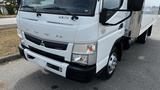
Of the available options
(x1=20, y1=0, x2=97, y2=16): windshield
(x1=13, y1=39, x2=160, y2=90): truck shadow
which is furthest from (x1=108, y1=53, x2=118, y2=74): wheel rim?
(x1=20, y1=0, x2=97, y2=16): windshield

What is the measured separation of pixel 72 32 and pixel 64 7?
49 centimetres

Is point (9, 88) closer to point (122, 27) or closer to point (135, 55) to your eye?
point (122, 27)

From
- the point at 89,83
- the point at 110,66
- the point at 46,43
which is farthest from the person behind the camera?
the point at 110,66

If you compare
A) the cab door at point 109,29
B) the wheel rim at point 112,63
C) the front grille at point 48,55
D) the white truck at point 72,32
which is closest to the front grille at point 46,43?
the white truck at point 72,32

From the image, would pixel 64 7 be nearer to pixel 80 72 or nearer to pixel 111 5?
pixel 111 5

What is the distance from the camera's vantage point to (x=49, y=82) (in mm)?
4191

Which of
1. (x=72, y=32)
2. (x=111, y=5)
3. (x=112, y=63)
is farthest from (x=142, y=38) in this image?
(x=72, y=32)

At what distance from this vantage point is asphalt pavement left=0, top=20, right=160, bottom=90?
405 cm

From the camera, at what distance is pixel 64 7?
3348 mm

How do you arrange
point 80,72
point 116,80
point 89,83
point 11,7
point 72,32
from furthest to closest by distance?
point 11,7 < point 116,80 < point 89,83 < point 80,72 < point 72,32

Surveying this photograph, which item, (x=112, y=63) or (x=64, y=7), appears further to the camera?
(x=112, y=63)

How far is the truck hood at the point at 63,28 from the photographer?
3.08 meters

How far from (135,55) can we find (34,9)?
146 inches

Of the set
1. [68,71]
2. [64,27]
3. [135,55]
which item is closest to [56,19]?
[64,27]
